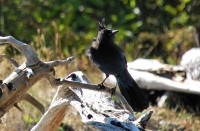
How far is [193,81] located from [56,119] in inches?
120

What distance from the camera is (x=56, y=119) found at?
552 cm

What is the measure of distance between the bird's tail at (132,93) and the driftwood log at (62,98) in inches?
10.8

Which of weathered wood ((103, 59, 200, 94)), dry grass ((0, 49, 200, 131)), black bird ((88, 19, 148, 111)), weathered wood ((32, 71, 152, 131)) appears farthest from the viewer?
weathered wood ((103, 59, 200, 94))

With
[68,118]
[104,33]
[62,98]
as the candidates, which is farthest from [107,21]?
[62,98]

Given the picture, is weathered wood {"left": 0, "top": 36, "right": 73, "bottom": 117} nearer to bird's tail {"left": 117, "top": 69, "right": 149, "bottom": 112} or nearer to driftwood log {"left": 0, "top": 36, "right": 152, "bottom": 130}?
driftwood log {"left": 0, "top": 36, "right": 152, "bottom": 130}

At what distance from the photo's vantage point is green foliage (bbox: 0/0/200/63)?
35.6 feet

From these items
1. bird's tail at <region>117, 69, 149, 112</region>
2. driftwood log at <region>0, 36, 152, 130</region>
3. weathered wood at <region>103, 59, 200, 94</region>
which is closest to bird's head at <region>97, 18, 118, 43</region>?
bird's tail at <region>117, 69, 149, 112</region>

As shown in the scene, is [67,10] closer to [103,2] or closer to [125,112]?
[103,2]

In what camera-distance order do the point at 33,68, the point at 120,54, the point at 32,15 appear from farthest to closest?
the point at 32,15, the point at 120,54, the point at 33,68

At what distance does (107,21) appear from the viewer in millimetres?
11875

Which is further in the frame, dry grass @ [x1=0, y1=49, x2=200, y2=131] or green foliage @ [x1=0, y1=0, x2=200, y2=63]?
green foliage @ [x1=0, y1=0, x2=200, y2=63]

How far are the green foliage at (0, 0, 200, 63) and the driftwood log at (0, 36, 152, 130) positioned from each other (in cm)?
448

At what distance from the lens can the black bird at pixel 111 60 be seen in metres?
6.18

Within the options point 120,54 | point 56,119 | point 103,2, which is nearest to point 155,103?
point 120,54
